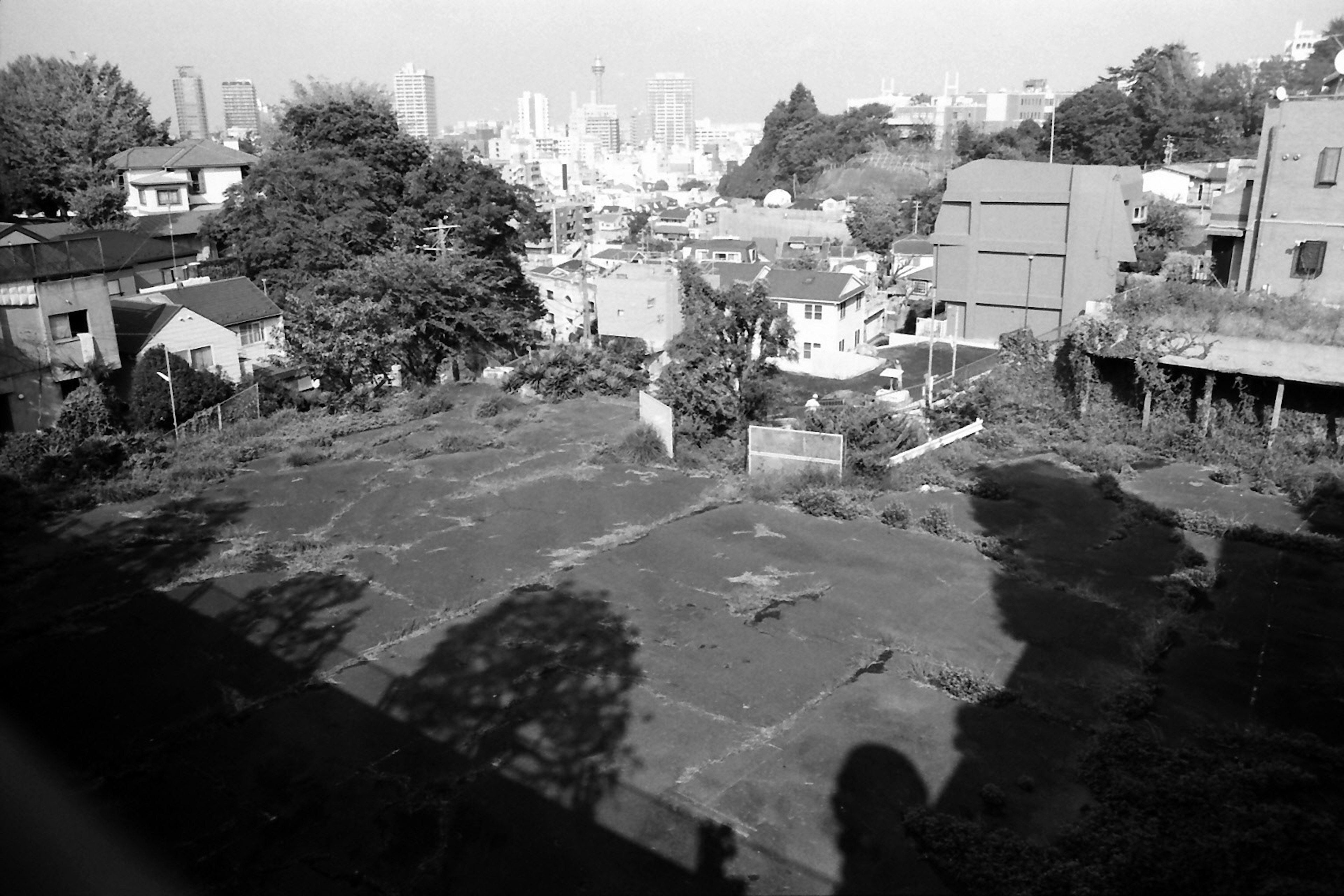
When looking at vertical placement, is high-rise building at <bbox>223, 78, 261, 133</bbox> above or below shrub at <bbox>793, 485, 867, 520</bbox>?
above

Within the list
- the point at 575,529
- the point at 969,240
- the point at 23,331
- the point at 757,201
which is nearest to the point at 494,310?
the point at 23,331

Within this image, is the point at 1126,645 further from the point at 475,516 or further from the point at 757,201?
the point at 757,201

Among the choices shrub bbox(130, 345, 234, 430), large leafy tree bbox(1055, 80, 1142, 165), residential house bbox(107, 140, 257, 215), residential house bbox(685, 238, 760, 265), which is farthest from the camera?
large leafy tree bbox(1055, 80, 1142, 165)

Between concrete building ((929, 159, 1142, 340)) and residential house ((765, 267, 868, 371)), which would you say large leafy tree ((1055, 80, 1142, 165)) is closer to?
concrete building ((929, 159, 1142, 340))

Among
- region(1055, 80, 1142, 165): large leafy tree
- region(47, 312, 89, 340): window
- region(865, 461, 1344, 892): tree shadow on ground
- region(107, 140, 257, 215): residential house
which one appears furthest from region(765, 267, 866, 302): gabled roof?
region(1055, 80, 1142, 165): large leafy tree

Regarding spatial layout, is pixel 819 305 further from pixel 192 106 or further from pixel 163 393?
pixel 192 106

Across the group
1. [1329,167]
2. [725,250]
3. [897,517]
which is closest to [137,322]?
[897,517]
